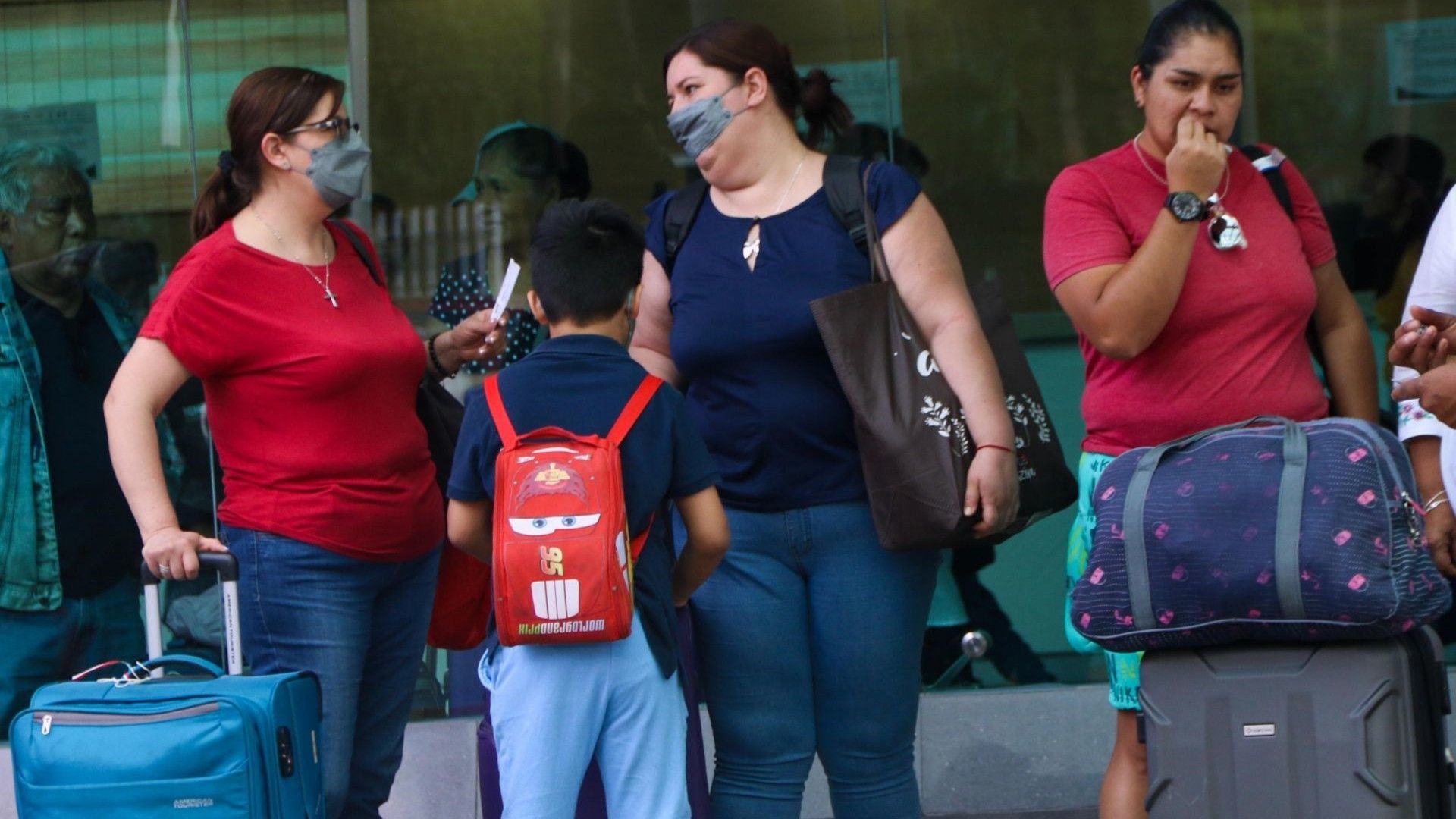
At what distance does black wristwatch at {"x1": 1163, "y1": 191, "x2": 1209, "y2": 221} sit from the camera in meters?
3.53

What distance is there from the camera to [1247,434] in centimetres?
330

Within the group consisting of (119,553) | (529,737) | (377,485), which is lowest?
(119,553)

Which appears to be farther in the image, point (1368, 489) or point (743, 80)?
point (743, 80)

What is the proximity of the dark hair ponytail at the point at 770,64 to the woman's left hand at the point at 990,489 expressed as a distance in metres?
0.83

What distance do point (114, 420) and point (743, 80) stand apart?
146cm

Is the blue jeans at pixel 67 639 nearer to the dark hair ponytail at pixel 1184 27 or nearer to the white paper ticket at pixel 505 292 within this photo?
the white paper ticket at pixel 505 292

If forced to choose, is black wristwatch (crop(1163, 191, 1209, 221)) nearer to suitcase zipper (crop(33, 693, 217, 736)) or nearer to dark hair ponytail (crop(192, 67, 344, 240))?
dark hair ponytail (crop(192, 67, 344, 240))

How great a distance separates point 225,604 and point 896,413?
1.37 meters

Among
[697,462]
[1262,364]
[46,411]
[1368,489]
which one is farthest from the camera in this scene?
[46,411]

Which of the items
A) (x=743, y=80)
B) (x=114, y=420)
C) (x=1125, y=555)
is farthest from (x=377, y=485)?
(x=1125, y=555)

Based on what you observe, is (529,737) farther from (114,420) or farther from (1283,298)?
(1283,298)

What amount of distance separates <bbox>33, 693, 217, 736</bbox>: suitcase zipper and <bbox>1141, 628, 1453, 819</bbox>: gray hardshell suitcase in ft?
5.77

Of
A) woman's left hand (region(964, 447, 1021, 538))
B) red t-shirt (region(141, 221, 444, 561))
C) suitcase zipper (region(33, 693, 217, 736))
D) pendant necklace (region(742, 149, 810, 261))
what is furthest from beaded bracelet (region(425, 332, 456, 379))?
woman's left hand (region(964, 447, 1021, 538))

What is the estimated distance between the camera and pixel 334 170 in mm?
3881
